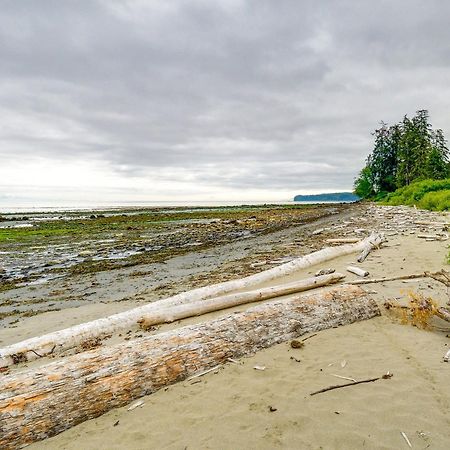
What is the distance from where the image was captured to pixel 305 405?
3.84 m

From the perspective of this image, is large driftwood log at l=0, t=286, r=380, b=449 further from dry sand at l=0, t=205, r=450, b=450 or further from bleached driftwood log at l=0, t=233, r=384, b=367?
bleached driftwood log at l=0, t=233, r=384, b=367

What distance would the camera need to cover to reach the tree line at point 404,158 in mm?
60281

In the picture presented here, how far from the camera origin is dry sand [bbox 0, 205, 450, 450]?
3383mm

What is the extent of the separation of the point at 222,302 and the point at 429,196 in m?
30.7

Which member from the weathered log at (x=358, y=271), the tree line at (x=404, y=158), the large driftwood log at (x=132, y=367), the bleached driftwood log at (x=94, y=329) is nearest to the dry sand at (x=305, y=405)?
the large driftwood log at (x=132, y=367)

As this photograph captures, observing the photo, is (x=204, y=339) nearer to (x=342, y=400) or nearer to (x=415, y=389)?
(x=342, y=400)

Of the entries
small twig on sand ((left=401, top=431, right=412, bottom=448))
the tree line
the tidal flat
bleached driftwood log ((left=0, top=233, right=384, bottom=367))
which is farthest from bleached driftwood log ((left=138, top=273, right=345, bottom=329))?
the tree line

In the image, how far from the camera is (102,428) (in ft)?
12.2

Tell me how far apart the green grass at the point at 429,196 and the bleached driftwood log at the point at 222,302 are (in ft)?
78.5

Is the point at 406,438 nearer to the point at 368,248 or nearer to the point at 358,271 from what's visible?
the point at 358,271

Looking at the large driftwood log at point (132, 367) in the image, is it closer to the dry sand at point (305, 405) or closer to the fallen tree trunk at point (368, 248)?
the dry sand at point (305, 405)

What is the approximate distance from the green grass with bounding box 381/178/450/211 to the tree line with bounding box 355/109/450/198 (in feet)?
52.1

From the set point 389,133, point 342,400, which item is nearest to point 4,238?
point 342,400

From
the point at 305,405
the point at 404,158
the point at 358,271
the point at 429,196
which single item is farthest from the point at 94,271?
the point at 404,158
